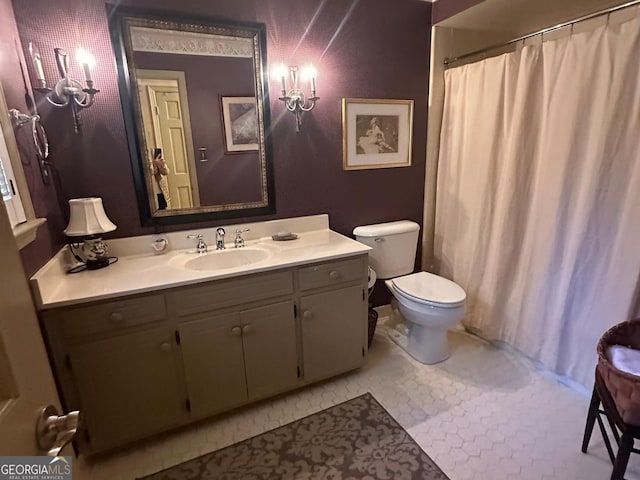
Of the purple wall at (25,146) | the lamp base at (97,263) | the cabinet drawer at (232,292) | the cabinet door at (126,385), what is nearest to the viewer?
the purple wall at (25,146)

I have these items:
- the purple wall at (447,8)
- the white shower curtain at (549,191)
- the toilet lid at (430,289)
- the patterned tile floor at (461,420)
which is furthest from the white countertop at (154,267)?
the purple wall at (447,8)

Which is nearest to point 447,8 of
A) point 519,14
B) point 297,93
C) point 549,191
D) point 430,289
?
point 519,14

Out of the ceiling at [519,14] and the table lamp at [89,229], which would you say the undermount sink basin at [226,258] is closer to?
the table lamp at [89,229]

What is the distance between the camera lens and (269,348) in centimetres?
179

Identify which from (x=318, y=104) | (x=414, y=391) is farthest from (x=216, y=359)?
(x=318, y=104)

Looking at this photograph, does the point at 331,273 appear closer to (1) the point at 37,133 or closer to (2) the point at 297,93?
(2) the point at 297,93

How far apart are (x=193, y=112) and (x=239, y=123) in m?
0.25

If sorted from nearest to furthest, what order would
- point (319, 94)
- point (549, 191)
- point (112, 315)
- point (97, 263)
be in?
point (112, 315)
point (97, 263)
point (549, 191)
point (319, 94)

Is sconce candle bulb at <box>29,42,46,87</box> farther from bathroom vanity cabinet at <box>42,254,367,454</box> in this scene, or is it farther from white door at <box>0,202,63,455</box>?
white door at <box>0,202,63,455</box>

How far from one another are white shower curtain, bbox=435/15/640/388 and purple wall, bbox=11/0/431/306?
0.37 m

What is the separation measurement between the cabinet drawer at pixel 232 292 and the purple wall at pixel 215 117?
2.00 ft

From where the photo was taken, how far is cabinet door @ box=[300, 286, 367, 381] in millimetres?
1875

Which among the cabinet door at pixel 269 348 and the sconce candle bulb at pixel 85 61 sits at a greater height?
the sconce candle bulb at pixel 85 61

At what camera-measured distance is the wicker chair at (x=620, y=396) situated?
1215mm
